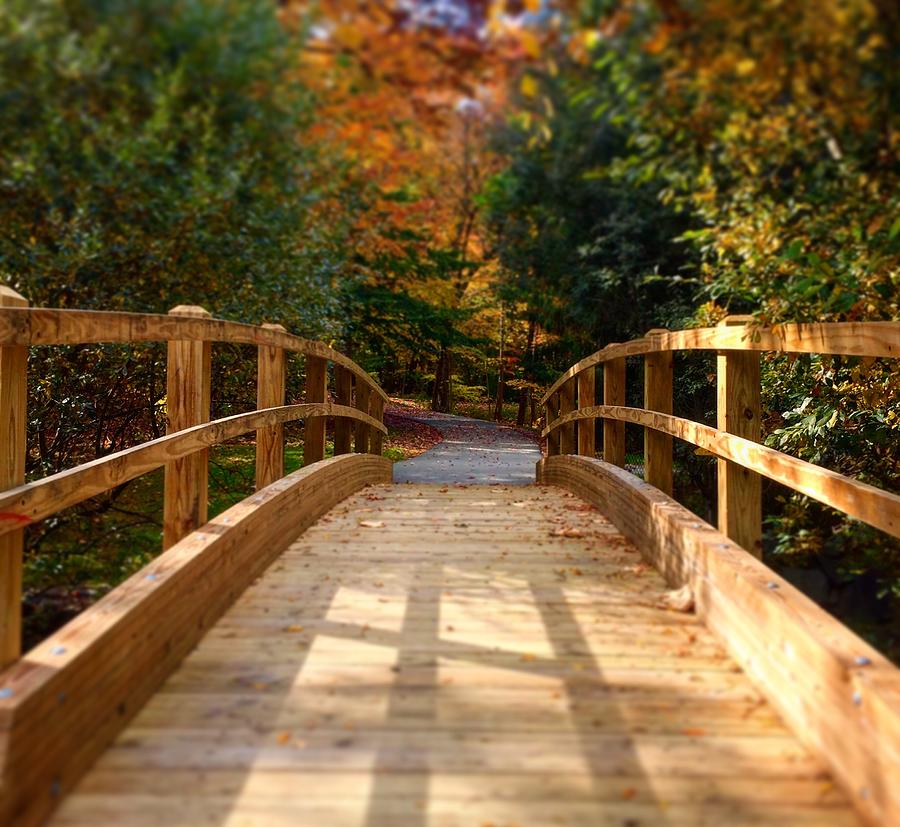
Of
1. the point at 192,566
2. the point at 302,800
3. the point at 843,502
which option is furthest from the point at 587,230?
the point at 302,800

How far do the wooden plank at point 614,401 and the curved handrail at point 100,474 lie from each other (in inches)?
108

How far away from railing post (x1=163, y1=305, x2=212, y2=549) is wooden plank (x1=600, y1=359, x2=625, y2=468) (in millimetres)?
3112

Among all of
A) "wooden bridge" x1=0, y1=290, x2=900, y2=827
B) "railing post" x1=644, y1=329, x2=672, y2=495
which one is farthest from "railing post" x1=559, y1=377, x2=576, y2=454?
"wooden bridge" x1=0, y1=290, x2=900, y2=827

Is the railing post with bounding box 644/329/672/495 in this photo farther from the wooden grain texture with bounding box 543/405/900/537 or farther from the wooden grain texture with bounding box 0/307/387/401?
the wooden grain texture with bounding box 0/307/387/401

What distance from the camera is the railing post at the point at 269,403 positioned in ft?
14.9

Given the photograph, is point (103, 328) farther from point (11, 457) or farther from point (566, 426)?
point (566, 426)

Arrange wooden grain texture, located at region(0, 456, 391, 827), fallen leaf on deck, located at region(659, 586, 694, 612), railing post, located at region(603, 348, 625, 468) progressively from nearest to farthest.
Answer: wooden grain texture, located at region(0, 456, 391, 827) → fallen leaf on deck, located at region(659, 586, 694, 612) → railing post, located at region(603, 348, 625, 468)

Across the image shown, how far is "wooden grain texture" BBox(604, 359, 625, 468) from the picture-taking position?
5570 millimetres

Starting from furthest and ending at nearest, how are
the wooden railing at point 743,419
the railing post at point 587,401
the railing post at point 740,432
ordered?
1. the railing post at point 587,401
2. the railing post at point 740,432
3. the wooden railing at point 743,419

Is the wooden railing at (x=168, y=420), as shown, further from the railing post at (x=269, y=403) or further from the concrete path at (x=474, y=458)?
the concrete path at (x=474, y=458)

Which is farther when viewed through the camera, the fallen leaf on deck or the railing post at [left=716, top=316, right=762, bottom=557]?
the railing post at [left=716, top=316, right=762, bottom=557]

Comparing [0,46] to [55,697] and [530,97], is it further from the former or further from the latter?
[55,697]

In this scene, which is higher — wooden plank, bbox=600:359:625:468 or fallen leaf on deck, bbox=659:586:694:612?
wooden plank, bbox=600:359:625:468

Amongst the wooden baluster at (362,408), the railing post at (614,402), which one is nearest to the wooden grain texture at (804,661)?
the railing post at (614,402)
